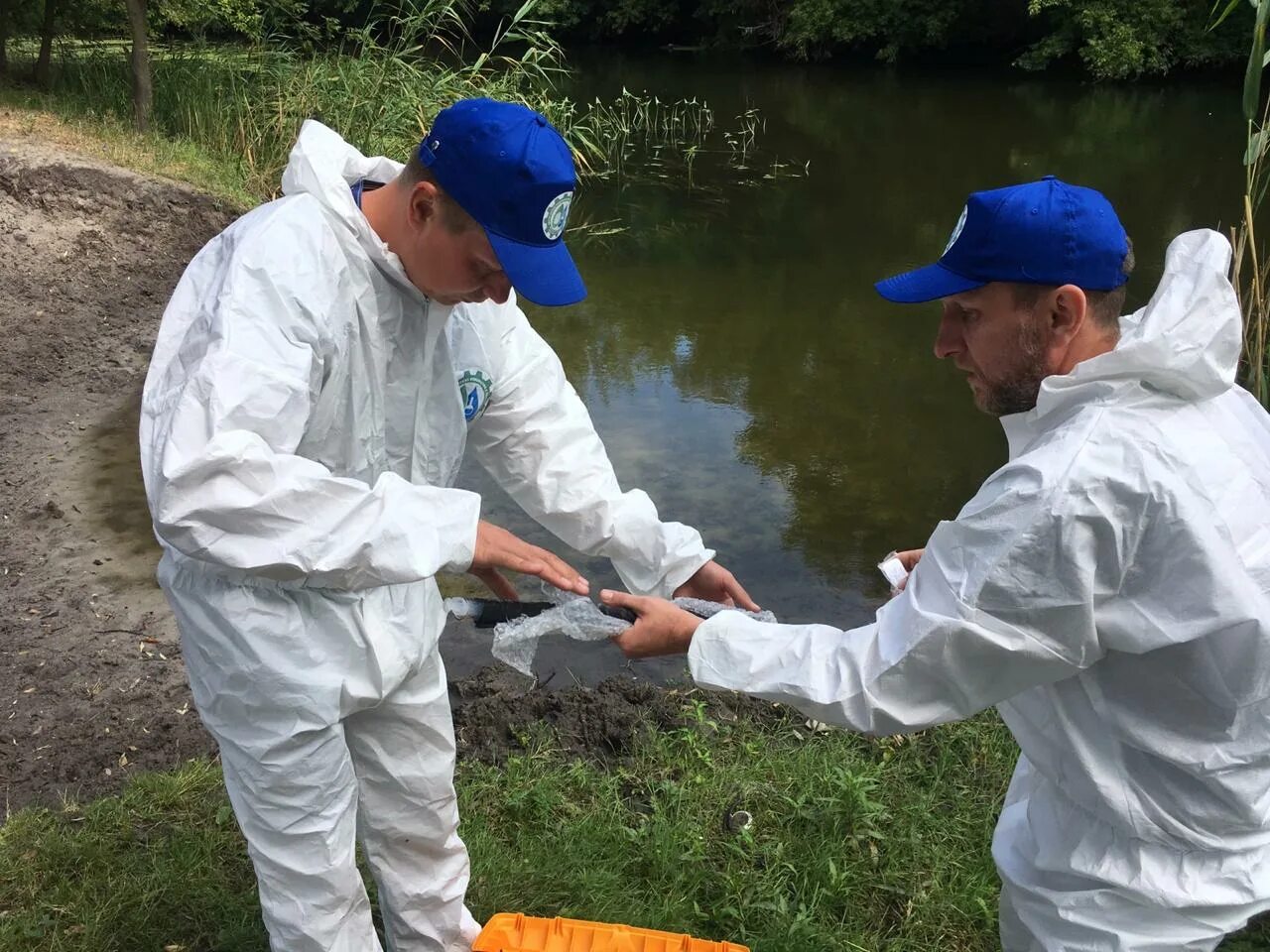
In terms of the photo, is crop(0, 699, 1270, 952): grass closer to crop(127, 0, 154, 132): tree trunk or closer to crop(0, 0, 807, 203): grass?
crop(0, 0, 807, 203): grass

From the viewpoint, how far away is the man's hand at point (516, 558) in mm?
2299

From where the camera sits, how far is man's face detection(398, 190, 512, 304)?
2.37 meters

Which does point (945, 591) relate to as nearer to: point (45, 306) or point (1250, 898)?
point (1250, 898)

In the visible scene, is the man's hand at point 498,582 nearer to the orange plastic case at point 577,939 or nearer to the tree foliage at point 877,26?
the orange plastic case at point 577,939

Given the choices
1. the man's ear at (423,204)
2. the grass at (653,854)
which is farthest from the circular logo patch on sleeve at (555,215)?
the grass at (653,854)

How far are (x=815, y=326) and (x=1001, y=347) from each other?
7.87 metres

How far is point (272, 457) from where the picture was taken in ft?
6.69

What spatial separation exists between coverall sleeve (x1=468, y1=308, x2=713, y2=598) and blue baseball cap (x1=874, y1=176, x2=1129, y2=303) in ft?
3.80

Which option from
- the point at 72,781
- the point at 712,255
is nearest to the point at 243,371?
the point at 72,781

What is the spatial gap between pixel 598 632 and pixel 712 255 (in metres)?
9.72

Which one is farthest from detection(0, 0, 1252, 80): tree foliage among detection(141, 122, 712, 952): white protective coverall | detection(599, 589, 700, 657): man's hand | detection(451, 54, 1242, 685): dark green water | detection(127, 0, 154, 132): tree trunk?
detection(599, 589, 700, 657): man's hand

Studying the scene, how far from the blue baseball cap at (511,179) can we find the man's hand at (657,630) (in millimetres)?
680

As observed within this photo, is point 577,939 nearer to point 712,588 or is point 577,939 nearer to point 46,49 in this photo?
point 712,588

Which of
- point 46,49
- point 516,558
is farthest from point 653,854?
point 46,49
